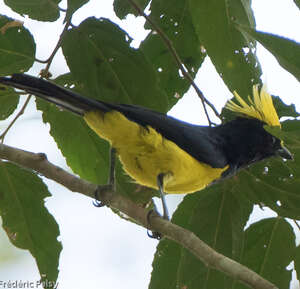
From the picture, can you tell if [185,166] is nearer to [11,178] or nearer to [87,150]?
[87,150]

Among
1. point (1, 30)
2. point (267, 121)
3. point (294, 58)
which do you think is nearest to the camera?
point (294, 58)

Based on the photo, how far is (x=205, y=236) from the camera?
9.95 feet

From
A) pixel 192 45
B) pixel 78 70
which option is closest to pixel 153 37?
Result: pixel 192 45

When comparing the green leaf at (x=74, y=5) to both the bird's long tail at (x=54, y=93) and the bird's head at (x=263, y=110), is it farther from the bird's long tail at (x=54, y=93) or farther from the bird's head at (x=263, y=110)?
the bird's head at (x=263, y=110)

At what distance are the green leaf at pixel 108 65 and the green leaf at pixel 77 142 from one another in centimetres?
13

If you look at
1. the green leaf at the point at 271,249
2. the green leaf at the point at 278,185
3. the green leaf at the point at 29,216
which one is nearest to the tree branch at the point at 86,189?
the green leaf at the point at 29,216

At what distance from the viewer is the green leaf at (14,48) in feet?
9.97

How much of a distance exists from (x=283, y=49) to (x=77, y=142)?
155cm

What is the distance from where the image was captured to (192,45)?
138 inches

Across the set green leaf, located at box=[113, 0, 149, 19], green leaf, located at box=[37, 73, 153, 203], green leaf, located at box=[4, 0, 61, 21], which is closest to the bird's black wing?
green leaf, located at box=[37, 73, 153, 203]

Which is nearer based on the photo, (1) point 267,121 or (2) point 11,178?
(2) point 11,178

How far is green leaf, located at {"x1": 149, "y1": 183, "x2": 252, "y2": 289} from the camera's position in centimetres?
293

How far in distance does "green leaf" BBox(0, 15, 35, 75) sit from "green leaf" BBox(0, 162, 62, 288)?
47 cm

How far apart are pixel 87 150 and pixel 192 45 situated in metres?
0.81
